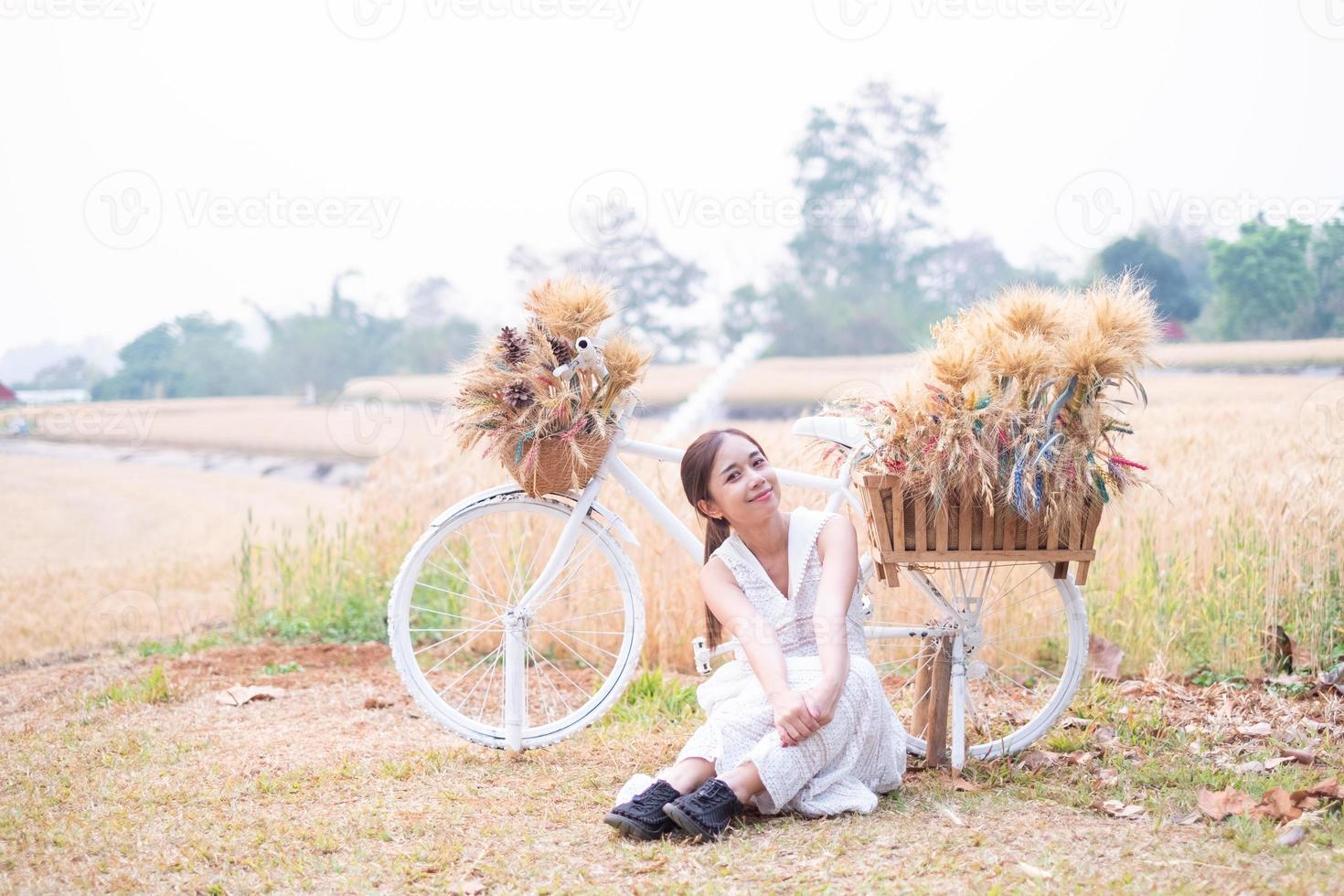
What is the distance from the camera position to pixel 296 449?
8859mm

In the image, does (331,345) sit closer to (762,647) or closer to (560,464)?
(560,464)

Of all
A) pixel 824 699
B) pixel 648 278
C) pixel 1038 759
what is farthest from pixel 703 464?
pixel 648 278

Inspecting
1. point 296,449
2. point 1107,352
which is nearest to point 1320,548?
point 1107,352

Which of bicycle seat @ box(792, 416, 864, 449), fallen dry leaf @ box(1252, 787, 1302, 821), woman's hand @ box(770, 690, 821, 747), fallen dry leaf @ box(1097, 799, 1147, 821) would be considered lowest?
fallen dry leaf @ box(1097, 799, 1147, 821)

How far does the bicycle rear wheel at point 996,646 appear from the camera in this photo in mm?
A: 3346

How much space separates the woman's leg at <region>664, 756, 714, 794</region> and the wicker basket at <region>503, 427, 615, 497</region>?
0.93 meters

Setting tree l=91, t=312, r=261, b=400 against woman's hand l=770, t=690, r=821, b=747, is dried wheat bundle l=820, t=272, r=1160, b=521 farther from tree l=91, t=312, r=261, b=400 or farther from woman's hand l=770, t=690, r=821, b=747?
tree l=91, t=312, r=261, b=400

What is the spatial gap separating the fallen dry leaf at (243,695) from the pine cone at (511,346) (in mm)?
1954

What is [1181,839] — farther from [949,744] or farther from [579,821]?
[579,821]

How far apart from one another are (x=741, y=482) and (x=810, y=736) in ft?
2.21

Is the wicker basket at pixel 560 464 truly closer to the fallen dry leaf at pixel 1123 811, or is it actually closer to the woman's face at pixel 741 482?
the woman's face at pixel 741 482

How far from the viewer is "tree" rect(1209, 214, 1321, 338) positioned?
672cm

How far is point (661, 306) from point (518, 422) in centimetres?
782

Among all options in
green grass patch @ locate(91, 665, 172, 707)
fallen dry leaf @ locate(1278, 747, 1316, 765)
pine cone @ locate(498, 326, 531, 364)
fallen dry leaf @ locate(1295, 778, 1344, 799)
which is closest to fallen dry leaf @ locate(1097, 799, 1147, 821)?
fallen dry leaf @ locate(1295, 778, 1344, 799)
